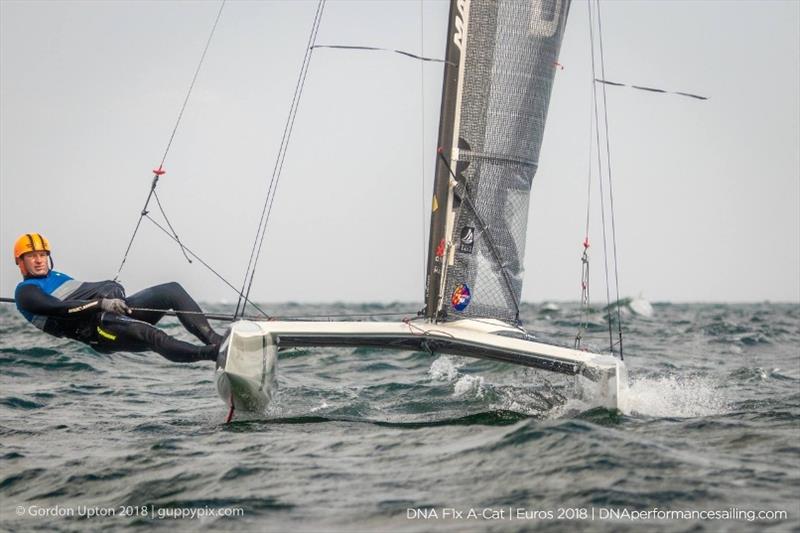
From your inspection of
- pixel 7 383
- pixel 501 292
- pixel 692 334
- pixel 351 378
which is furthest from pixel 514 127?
pixel 692 334

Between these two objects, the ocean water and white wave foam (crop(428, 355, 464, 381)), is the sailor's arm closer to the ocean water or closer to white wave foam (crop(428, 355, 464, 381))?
the ocean water

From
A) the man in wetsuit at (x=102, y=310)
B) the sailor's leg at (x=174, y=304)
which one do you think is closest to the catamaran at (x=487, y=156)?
the sailor's leg at (x=174, y=304)

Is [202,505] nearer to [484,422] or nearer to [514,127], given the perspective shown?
[484,422]

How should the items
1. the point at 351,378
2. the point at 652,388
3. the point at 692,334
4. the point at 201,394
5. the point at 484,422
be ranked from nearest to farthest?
1. the point at 484,422
2. the point at 652,388
3. the point at 201,394
4. the point at 351,378
5. the point at 692,334

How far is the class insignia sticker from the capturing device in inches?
329

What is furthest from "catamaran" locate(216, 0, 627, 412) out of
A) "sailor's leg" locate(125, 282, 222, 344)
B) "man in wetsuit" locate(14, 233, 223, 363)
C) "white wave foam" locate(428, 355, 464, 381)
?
"white wave foam" locate(428, 355, 464, 381)

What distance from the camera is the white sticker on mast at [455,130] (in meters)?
8.15

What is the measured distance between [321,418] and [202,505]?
244 centimetres

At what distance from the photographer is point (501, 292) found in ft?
28.1

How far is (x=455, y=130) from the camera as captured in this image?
8.21 m

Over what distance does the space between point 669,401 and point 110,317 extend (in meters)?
4.05

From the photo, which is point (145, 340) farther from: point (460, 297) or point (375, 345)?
point (460, 297)

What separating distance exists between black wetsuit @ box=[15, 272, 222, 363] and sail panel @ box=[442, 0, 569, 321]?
2.13m

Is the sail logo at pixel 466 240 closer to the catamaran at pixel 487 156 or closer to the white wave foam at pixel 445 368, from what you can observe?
the catamaran at pixel 487 156
